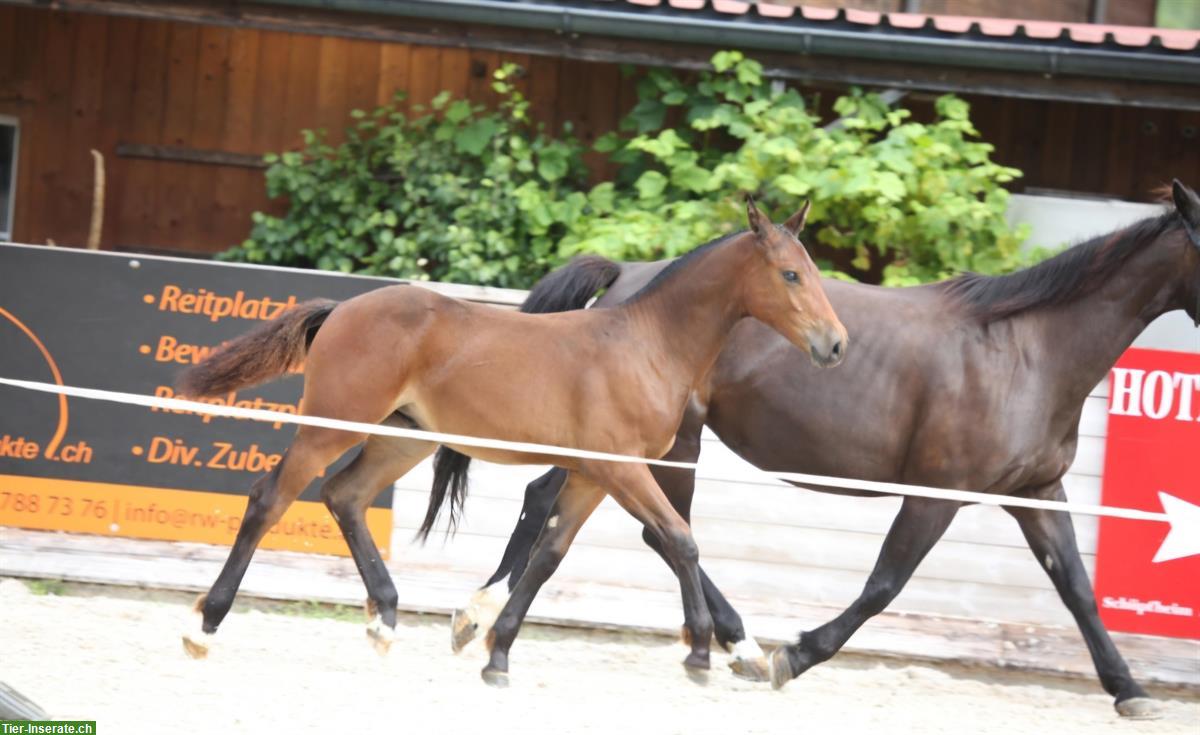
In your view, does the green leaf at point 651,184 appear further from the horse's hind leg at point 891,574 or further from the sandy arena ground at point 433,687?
the horse's hind leg at point 891,574

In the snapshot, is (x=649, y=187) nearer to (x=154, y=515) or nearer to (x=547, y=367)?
(x=154, y=515)

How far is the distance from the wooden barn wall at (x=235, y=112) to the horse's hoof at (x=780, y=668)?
15.7 feet

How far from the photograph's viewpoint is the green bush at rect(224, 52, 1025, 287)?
7500 mm

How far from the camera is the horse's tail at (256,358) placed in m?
4.83

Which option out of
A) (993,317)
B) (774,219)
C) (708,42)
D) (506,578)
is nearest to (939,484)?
(993,317)

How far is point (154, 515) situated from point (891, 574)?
131 inches

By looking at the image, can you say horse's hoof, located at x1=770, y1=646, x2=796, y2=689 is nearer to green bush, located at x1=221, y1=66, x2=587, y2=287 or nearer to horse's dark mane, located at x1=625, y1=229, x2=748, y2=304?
horse's dark mane, located at x1=625, y1=229, x2=748, y2=304

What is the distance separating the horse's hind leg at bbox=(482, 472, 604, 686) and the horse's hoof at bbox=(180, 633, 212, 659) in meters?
0.98

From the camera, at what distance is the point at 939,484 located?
5172 millimetres

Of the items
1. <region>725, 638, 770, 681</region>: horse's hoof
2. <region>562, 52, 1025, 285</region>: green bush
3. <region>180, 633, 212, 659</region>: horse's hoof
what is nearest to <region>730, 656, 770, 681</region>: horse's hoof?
<region>725, 638, 770, 681</region>: horse's hoof

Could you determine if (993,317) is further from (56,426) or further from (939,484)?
(56,426)

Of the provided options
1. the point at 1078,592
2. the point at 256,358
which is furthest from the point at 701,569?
the point at 256,358

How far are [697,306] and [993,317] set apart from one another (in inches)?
52.5

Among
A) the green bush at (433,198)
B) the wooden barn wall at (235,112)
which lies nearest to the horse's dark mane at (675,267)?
the green bush at (433,198)
